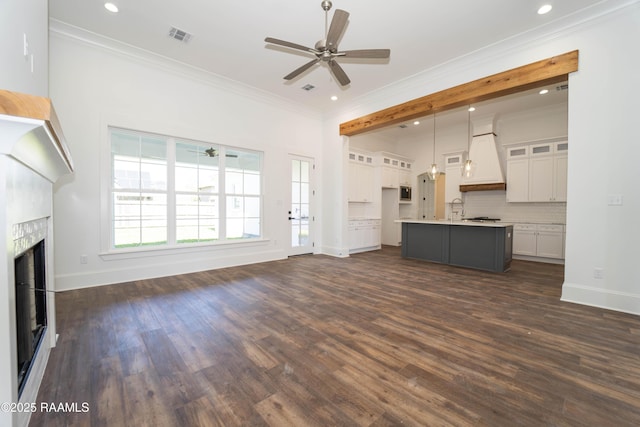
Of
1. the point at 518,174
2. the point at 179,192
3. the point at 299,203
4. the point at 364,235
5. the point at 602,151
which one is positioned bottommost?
the point at 364,235

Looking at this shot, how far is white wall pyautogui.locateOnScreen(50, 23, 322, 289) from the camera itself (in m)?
3.50

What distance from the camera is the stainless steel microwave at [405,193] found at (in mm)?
8250

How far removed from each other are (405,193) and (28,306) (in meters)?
8.27

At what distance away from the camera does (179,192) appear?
449 cm

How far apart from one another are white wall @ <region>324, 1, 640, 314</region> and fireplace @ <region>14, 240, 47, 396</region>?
204 inches

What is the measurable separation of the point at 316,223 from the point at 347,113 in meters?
2.80

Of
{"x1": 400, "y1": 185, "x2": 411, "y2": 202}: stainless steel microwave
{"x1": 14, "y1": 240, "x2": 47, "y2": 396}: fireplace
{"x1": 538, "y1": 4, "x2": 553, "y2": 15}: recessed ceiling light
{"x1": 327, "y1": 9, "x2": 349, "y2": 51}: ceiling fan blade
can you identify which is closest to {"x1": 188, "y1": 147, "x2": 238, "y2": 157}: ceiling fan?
{"x1": 327, "y1": 9, "x2": 349, "y2": 51}: ceiling fan blade

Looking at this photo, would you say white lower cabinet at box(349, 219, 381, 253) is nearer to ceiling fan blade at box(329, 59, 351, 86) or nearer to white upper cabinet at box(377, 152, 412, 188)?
white upper cabinet at box(377, 152, 412, 188)

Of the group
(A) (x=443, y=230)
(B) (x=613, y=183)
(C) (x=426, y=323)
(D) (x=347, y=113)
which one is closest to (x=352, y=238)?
(A) (x=443, y=230)

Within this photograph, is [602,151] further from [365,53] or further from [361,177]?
[361,177]

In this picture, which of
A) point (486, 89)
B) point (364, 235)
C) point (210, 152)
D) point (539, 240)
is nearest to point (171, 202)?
point (210, 152)

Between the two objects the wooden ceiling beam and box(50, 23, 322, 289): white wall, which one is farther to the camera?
box(50, 23, 322, 289): white wall

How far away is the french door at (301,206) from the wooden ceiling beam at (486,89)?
1.87 m

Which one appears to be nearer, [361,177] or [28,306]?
[28,306]
